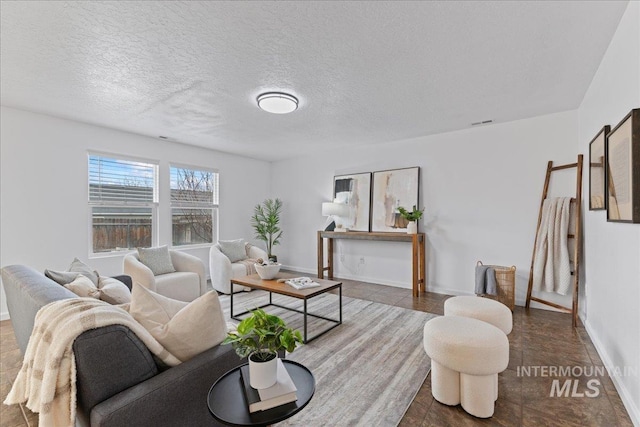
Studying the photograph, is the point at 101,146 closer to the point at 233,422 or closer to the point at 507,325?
the point at 233,422

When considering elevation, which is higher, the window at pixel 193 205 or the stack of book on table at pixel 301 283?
the window at pixel 193 205

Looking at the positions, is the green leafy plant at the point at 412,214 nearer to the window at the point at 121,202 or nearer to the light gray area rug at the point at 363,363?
the light gray area rug at the point at 363,363

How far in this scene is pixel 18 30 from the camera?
1.98m

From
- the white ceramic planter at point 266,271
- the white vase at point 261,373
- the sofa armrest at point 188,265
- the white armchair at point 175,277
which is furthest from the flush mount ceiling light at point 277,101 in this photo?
the white vase at point 261,373

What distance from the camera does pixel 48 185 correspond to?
12.1ft

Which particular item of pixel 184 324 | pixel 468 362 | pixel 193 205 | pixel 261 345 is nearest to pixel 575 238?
pixel 468 362

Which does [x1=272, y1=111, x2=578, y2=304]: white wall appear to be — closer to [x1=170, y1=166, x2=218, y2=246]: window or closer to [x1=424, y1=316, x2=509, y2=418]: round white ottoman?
[x1=170, y1=166, x2=218, y2=246]: window

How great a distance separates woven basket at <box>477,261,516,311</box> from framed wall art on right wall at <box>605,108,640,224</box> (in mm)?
1662

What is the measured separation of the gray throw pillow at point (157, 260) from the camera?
3838mm

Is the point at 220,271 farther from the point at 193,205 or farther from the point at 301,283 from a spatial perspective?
the point at 301,283

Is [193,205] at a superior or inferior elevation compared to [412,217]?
superior

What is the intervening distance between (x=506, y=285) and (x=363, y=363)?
7.64ft

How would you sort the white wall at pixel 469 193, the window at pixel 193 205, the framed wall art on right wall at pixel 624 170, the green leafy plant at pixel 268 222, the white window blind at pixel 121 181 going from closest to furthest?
the framed wall art on right wall at pixel 624 170, the white wall at pixel 469 193, the white window blind at pixel 121 181, the window at pixel 193 205, the green leafy plant at pixel 268 222

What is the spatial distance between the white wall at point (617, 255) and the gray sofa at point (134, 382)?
2384 mm
